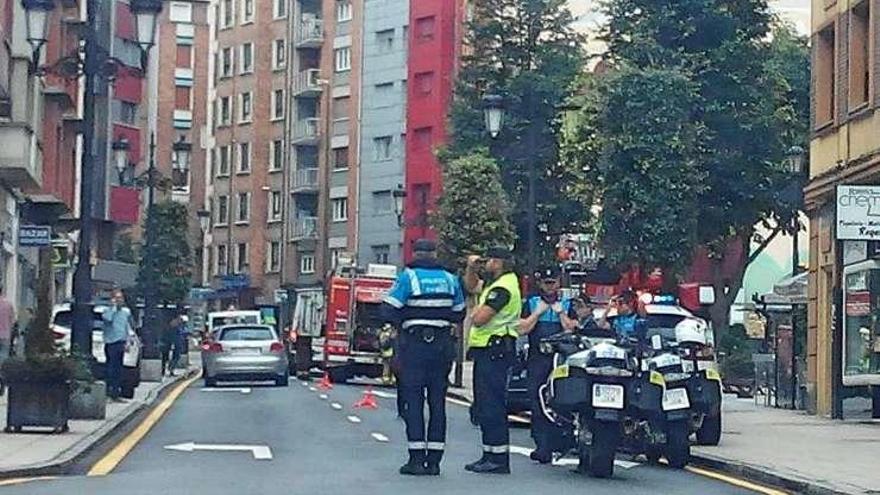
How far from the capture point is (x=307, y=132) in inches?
3907

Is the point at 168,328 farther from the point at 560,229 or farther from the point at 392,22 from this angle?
the point at 392,22

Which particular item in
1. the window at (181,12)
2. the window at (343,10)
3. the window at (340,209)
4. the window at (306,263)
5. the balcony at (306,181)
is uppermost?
the window at (181,12)

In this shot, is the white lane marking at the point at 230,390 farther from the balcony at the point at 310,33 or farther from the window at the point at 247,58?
the window at the point at 247,58

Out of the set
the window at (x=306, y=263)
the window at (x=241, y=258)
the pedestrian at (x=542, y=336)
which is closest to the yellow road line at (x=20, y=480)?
the pedestrian at (x=542, y=336)

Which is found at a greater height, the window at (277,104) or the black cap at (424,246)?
the window at (277,104)

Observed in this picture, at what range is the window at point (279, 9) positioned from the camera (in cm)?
10238

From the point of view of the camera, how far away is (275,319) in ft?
314

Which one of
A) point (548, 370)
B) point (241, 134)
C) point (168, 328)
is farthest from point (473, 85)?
point (548, 370)

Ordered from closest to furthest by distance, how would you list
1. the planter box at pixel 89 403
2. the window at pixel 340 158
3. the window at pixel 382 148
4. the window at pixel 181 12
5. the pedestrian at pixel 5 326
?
the planter box at pixel 89 403
the pedestrian at pixel 5 326
the window at pixel 382 148
the window at pixel 340 158
the window at pixel 181 12

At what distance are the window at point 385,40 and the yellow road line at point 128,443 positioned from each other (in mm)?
58437

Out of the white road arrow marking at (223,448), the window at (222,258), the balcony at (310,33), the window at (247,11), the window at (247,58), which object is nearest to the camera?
the white road arrow marking at (223,448)

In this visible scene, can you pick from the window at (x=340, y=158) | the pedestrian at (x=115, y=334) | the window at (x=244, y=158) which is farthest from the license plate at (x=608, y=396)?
the window at (x=244, y=158)

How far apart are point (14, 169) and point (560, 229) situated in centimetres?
3551

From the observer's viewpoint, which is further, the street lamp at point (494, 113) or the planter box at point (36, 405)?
the street lamp at point (494, 113)
